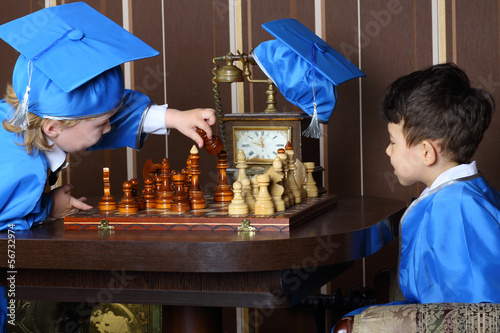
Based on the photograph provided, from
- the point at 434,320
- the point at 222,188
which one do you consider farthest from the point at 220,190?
the point at 434,320

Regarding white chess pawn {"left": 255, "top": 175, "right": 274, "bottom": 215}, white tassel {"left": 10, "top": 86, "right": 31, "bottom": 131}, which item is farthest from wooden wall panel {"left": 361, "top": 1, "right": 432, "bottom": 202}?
white tassel {"left": 10, "top": 86, "right": 31, "bottom": 131}

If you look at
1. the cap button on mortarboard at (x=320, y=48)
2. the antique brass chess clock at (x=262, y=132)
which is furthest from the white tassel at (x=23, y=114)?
the cap button on mortarboard at (x=320, y=48)

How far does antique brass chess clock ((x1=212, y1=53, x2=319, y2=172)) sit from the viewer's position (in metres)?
2.29

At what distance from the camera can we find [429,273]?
1560mm

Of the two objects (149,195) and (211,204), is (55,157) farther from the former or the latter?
(211,204)

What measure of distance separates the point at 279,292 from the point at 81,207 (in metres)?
0.72

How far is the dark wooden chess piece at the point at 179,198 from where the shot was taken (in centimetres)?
175

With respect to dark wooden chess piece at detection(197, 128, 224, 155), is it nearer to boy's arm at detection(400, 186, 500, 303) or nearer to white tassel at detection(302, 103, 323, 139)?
white tassel at detection(302, 103, 323, 139)

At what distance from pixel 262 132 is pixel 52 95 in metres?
0.84

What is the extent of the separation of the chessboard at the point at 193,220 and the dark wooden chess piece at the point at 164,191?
4cm

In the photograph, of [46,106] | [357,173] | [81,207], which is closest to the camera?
[46,106]

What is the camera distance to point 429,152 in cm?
172

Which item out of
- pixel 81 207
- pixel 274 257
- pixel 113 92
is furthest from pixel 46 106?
pixel 274 257

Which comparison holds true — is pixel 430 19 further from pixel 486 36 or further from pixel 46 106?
pixel 46 106
